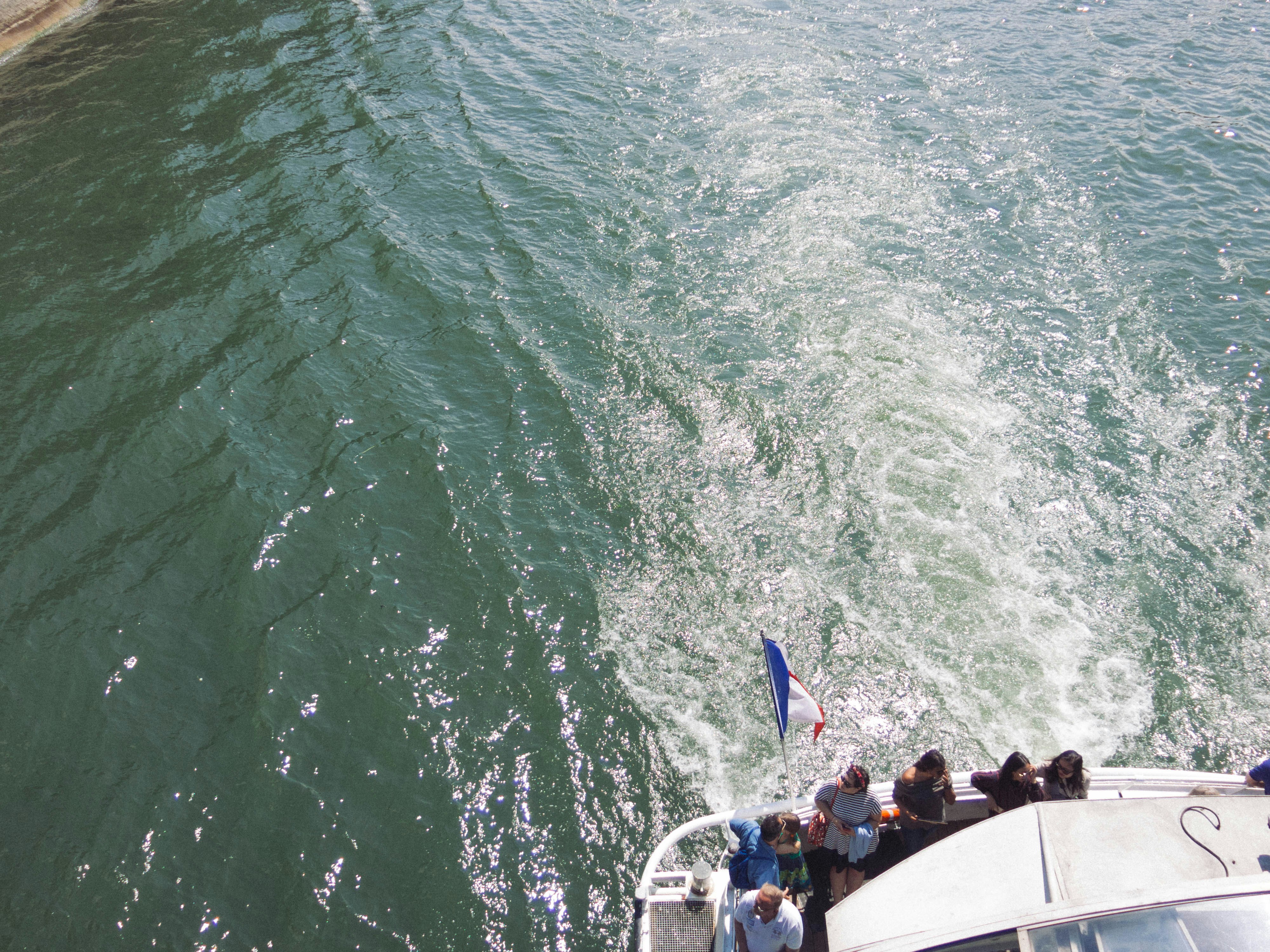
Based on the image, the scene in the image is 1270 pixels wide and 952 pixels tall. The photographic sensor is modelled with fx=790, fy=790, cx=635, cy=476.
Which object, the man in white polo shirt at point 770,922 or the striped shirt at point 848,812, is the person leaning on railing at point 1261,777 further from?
the man in white polo shirt at point 770,922

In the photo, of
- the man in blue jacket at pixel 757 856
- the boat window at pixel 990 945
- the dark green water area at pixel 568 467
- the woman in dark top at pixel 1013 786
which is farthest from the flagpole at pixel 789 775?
the boat window at pixel 990 945

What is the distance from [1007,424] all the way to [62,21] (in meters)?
39.1

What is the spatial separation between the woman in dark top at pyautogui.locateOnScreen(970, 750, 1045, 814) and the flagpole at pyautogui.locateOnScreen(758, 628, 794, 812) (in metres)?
2.30

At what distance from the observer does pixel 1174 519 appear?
14.8 meters

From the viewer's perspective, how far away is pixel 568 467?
619 inches

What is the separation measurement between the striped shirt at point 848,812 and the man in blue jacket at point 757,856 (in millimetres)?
814

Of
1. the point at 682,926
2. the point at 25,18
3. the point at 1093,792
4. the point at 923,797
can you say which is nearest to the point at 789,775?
the point at 923,797

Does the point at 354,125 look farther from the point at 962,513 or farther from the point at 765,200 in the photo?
the point at 962,513

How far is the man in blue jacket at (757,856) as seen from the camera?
28.0ft

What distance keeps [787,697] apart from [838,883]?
2.18 m

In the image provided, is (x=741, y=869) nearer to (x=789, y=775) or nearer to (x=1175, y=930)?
(x=789, y=775)

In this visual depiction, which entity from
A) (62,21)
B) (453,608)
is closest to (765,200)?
(453,608)

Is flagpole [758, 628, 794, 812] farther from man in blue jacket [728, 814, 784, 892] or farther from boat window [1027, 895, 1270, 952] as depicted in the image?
boat window [1027, 895, 1270, 952]

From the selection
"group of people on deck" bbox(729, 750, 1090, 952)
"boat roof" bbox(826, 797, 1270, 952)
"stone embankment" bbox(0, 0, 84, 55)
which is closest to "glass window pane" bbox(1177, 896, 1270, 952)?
"boat roof" bbox(826, 797, 1270, 952)
